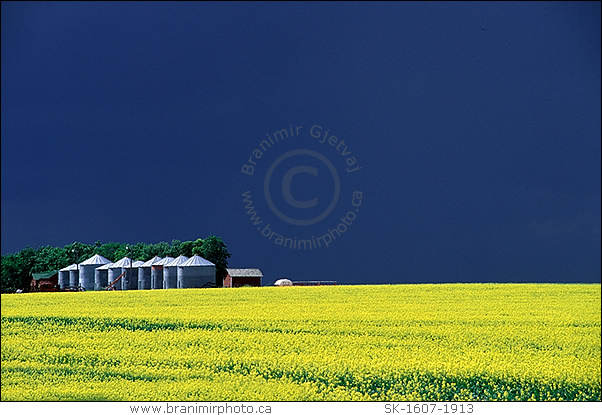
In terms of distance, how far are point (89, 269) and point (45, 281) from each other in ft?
2.60

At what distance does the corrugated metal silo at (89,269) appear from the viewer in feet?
28.3

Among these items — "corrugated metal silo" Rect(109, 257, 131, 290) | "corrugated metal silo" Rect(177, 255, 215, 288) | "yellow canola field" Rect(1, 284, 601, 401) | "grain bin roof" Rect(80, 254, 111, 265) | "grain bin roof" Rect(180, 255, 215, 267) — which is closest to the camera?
"yellow canola field" Rect(1, 284, 601, 401)

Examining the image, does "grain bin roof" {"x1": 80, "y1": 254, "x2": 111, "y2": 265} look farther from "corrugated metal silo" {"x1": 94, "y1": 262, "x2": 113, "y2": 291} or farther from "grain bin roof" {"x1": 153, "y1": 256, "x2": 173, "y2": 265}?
"grain bin roof" {"x1": 153, "y1": 256, "x2": 173, "y2": 265}

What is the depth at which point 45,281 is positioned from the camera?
9.18 meters

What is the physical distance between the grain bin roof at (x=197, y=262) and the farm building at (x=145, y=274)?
0.39 metres

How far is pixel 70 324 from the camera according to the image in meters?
8.47

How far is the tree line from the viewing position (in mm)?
8625

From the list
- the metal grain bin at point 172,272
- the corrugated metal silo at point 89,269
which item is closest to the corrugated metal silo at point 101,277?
the corrugated metal silo at point 89,269

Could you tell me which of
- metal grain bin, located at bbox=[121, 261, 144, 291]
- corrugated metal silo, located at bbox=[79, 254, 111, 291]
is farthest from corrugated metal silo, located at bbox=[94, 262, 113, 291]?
metal grain bin, located at bbox=[121, 261, 144, 291]

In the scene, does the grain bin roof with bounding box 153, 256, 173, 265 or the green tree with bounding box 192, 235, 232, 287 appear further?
the grain bin roof with bounding box 153, 256, 173, 265

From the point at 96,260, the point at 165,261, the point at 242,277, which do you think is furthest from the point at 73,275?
the point at 242,277

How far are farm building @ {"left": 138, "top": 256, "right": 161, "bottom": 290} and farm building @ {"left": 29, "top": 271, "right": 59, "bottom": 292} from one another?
109 cm

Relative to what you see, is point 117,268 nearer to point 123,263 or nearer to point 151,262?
point 123,263
